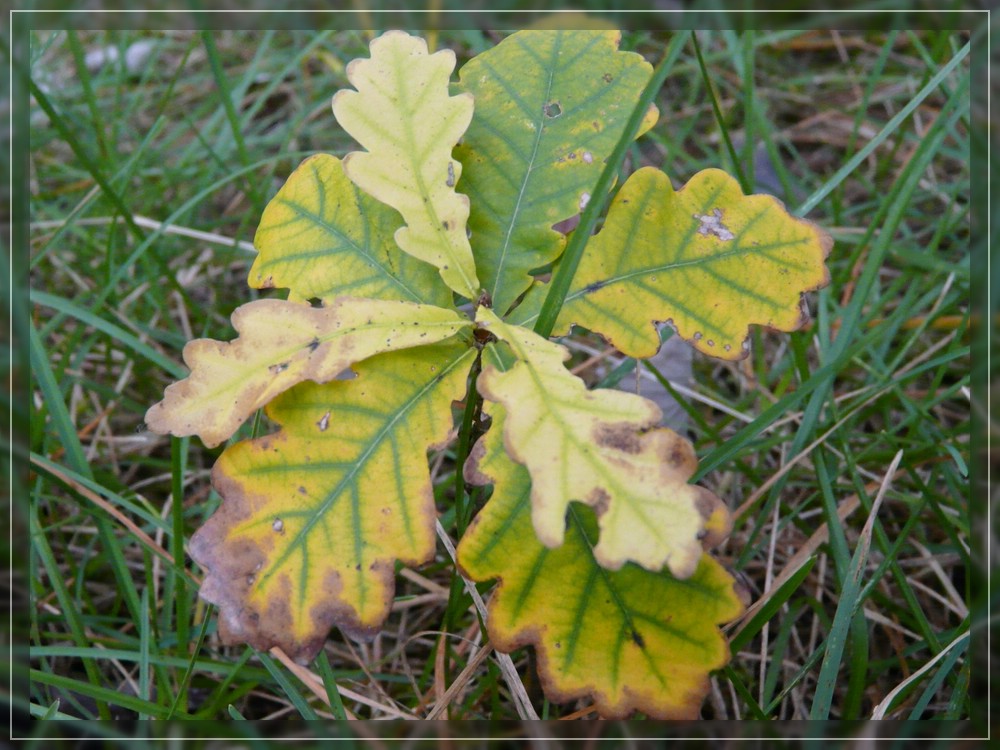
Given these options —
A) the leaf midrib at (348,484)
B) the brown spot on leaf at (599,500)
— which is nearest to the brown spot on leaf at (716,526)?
the brown spot on leaf at (599,500)

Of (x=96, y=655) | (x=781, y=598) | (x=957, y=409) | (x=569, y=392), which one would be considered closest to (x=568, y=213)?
(x=569, y=392)

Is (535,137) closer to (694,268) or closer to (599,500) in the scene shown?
(694,268)

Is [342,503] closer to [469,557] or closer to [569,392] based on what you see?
[469,557]

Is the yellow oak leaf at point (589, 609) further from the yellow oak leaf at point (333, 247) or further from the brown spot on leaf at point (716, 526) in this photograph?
the yellow oak leaf at point (333, 247)

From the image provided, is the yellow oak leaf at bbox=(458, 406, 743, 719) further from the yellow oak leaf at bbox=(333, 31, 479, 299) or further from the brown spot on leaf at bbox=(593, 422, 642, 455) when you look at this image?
the yellow oak leaf at bbox=(333, 31, 479, 299)

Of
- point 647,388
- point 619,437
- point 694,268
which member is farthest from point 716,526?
point 647,388

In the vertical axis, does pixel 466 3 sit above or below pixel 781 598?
above

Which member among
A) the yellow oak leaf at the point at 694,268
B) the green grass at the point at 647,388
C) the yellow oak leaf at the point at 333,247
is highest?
the yellow oak leaf at the point at 333,247
